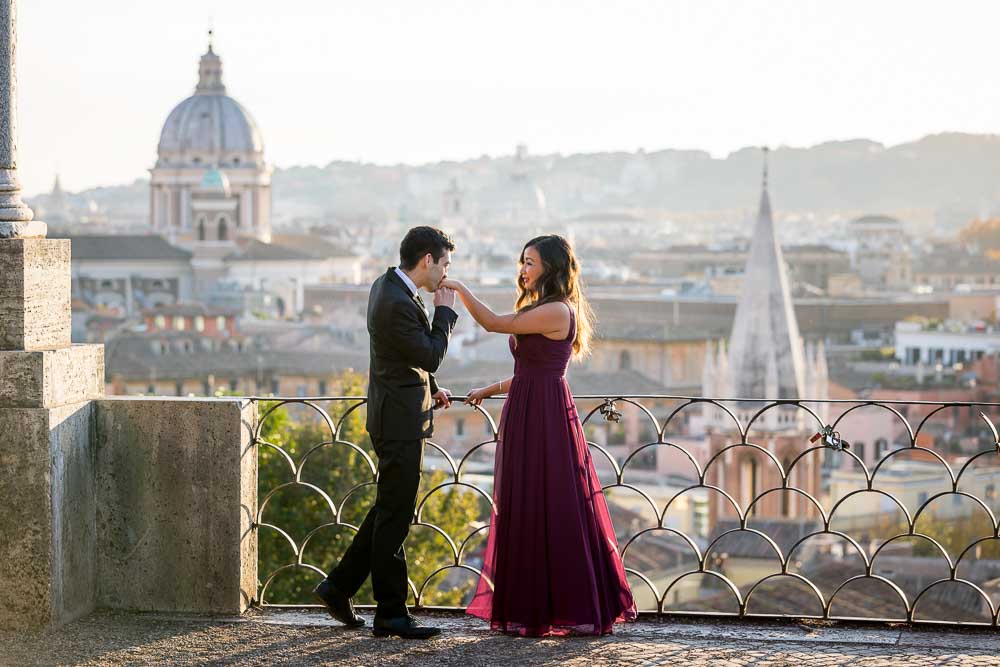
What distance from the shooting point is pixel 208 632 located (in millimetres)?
3699

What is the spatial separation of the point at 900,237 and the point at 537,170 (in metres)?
64.6

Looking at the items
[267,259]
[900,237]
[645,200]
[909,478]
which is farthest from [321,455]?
[645,200]

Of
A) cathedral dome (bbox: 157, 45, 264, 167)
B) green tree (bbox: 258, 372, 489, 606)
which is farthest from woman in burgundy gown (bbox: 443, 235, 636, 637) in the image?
cathedral dome (bbox: 157, 45, 264, 167)

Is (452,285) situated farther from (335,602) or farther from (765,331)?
(765,331)

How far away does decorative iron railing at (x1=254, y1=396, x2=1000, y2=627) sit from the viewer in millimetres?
9953

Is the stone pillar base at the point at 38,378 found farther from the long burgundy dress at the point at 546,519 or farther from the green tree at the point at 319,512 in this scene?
the green tree at the point at 319,512

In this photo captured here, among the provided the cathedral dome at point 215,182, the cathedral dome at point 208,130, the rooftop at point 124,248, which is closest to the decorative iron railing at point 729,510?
the rooftop at point 124,248

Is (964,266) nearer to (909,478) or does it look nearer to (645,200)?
(909,478)

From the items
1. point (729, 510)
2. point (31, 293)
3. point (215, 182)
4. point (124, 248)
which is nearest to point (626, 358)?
point (215, 182)

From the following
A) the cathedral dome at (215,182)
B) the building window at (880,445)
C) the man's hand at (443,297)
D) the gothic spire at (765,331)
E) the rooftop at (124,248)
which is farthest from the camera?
the cathedral dome at (215,182)

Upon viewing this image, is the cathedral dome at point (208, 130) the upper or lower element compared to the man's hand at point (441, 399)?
upper

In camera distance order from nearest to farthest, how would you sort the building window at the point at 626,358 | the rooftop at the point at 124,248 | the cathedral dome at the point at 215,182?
the building window at the point at 626,358 < the rooftop at the point at 124,248 < the cathedral dome at the point at 215,182

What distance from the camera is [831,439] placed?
12.8 feet

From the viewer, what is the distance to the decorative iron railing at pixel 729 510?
995cm
